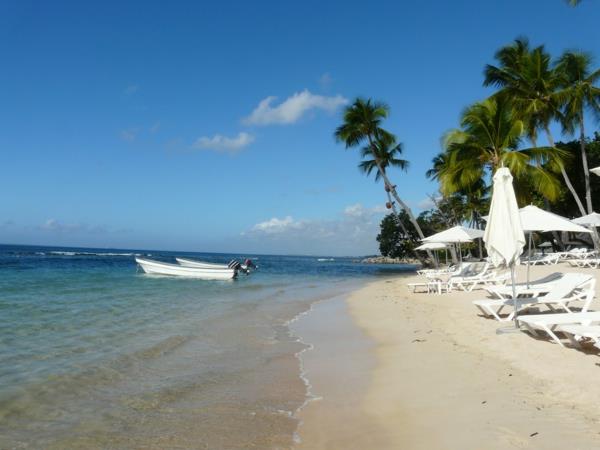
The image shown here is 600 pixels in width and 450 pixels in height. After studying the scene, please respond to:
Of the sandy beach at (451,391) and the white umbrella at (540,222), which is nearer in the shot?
the sandy beach at (451,391)

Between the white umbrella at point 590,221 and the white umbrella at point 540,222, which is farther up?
the white umbrella at point 590,221

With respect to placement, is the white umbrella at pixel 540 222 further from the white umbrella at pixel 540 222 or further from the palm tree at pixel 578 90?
the palm tree at pixel 578 90

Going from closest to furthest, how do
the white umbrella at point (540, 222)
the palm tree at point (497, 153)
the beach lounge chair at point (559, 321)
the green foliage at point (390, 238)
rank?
1. the beach lounge chair at point (559, 321)
2. the white umbrella at point (540, 222)
3. the palm tree at point (497, 153)
4. the green foliage at point (390, 238)

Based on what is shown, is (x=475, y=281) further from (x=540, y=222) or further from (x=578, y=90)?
(x=578, y=90)

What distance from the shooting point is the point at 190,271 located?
2917 centimetres

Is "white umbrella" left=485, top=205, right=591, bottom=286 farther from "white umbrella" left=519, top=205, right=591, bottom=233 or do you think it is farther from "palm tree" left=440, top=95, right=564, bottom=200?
"palm tree" left=440, top=95, right=564, bottom=200

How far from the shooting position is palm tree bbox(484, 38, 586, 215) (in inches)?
930

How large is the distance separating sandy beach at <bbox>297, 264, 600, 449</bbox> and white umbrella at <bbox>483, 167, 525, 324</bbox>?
123cm

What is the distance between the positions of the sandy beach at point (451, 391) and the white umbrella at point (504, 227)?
123cm

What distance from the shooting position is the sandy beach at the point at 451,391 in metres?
3.70

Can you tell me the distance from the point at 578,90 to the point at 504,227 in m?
20.4

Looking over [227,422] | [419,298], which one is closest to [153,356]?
[227,422]

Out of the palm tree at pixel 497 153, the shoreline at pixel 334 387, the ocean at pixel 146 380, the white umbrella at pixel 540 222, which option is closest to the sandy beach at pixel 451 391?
the shoreline at pixel 334 387

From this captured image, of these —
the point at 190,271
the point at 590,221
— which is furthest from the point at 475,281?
the point at 190,271
